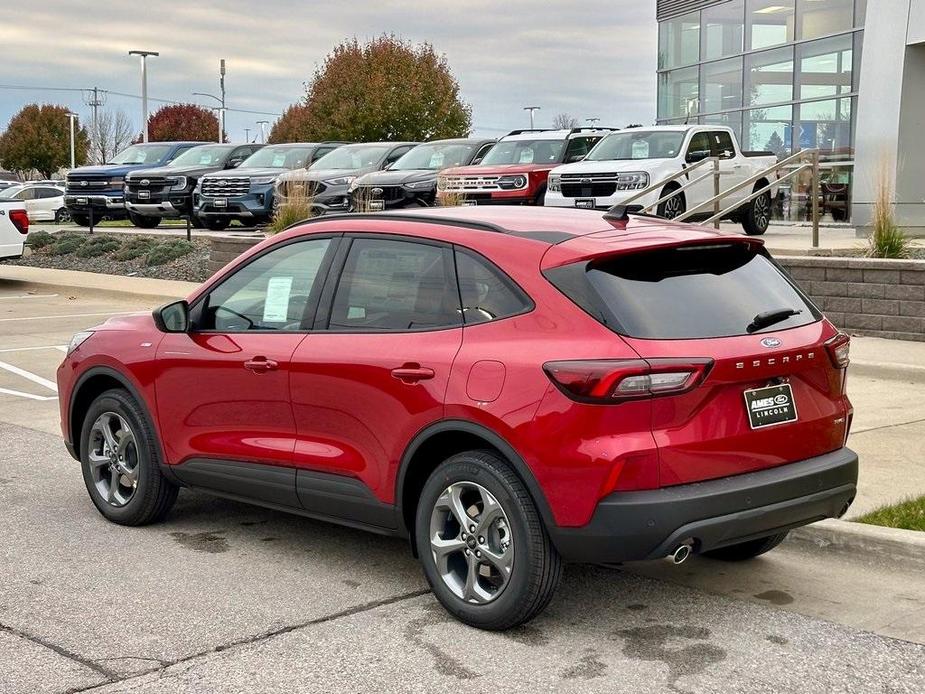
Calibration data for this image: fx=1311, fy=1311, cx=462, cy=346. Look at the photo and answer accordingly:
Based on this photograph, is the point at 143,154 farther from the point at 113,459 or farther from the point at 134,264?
the point at 113,459

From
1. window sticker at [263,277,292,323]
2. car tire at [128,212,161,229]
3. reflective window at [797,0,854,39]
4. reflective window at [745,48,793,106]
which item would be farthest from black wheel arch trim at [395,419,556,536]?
car tire at [128,212,161,229]

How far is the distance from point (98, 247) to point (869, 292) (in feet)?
55.2

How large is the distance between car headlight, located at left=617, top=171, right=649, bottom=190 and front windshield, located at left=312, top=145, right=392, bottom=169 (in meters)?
6.64

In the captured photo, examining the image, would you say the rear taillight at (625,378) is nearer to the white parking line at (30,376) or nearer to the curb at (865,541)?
the curb at (865,541)

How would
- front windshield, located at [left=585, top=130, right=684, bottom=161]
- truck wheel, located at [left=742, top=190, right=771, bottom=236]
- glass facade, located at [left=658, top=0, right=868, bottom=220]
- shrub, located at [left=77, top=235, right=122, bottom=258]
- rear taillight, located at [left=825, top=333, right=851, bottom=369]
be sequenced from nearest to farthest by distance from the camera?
rear taillight, located at [left=825, top=333, right=851, bottom=369], front windshield, located at [left=585, top=130, right=684, bottom=161], truck wheel, located at [left=742, top=190, right=771, bottom=236], shrub, located at [left=77, top=235, right=122, bottom=258], glass facade, located at [left=658, top=0, right=868, bottom=220]

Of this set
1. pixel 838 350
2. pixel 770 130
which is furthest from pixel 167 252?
pixel 838 350

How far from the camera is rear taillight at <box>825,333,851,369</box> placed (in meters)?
5.31

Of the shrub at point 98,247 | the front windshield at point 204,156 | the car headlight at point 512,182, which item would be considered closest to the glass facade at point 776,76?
the car headlight at point 512,182

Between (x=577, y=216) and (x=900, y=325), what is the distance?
8.05 metres

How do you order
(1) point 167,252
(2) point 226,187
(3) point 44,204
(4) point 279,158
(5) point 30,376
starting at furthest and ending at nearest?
1. (3) point 44,204
2. (4) point 279,158
3. (2) point 226,187
4. (1) point 167,252
5. (5) point 30,376

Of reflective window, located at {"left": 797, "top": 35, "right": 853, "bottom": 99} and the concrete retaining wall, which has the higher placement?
reflective window, located at {"left": 797, "top": 35, "right": 853, "bottom": 99}

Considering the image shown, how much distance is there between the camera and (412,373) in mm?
5230

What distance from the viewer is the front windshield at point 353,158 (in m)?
24.8

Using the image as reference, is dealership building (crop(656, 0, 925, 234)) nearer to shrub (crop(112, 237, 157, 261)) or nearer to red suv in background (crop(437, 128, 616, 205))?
red suv in background (crop(437, 128, 616, 205))
